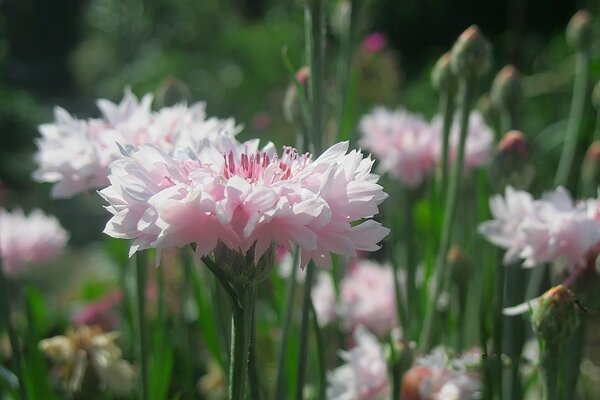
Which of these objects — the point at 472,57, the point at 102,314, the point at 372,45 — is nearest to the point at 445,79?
the point at 472,57

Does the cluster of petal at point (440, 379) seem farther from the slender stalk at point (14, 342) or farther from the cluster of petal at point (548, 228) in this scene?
the slender stalk at point (14, 342)

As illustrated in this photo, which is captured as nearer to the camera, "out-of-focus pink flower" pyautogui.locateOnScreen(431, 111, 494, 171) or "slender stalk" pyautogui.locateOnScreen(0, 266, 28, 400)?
"slender stalk" pyautogui.locateOnScreen(0, 266, 28, 400)

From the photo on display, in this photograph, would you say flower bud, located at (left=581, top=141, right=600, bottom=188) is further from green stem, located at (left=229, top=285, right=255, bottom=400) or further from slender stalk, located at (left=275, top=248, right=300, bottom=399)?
green stem, located at (left=229, top=285, right=255, bottom=400)

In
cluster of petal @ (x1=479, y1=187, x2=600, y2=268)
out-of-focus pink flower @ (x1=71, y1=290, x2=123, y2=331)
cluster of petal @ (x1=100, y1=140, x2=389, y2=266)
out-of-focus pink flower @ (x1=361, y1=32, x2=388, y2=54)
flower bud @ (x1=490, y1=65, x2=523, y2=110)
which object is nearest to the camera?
cluster of petal @ (x1=100, y1=140, x2=389, y2=266)

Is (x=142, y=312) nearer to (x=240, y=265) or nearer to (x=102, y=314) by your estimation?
(x=240, y=265)

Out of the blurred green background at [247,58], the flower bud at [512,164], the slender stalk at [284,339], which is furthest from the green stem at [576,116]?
the slender stalk at [284,339]

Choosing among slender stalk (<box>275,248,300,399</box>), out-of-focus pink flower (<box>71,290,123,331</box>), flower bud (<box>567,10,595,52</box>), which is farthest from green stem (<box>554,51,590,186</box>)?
out-of-focus pink flower (<box>71,290,123,331</box>)
